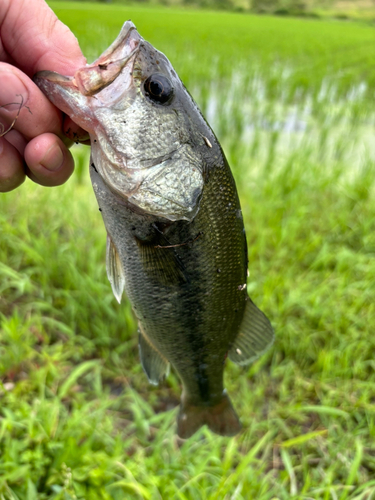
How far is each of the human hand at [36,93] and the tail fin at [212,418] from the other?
1.21 metres

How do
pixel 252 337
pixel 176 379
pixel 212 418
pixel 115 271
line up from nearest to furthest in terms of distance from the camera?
pixel 115 271
pixel 252 337
pixel 212 418
pixel 176 379

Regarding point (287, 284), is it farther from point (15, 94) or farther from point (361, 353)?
point (15, 94)

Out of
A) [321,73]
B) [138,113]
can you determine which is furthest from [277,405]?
[321,73]

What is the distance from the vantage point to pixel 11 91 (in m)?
1.19

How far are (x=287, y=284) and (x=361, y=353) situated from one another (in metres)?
0.66

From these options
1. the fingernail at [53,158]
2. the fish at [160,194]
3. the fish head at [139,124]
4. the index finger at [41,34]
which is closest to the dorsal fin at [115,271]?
the fish at [160,194]

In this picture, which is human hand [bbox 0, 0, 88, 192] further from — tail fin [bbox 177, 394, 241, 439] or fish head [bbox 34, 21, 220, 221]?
tail fin [bbox 177, 394, 241, 439]

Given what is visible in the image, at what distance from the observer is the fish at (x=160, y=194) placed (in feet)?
3.76

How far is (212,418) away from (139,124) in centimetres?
132

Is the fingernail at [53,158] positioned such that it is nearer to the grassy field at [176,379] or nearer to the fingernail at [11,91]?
the fingernail at [11,91]

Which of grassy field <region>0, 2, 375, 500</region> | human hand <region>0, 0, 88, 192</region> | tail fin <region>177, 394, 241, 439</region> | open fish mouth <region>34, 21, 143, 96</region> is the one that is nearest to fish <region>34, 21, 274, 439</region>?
open fish mouth <region>34, 21, 143, 96</region>

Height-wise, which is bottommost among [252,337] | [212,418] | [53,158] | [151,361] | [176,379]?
[176,379]

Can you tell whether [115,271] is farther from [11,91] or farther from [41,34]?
[41,34]

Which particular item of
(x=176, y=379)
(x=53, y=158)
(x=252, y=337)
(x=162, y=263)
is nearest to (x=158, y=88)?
(x=53, y=158)
